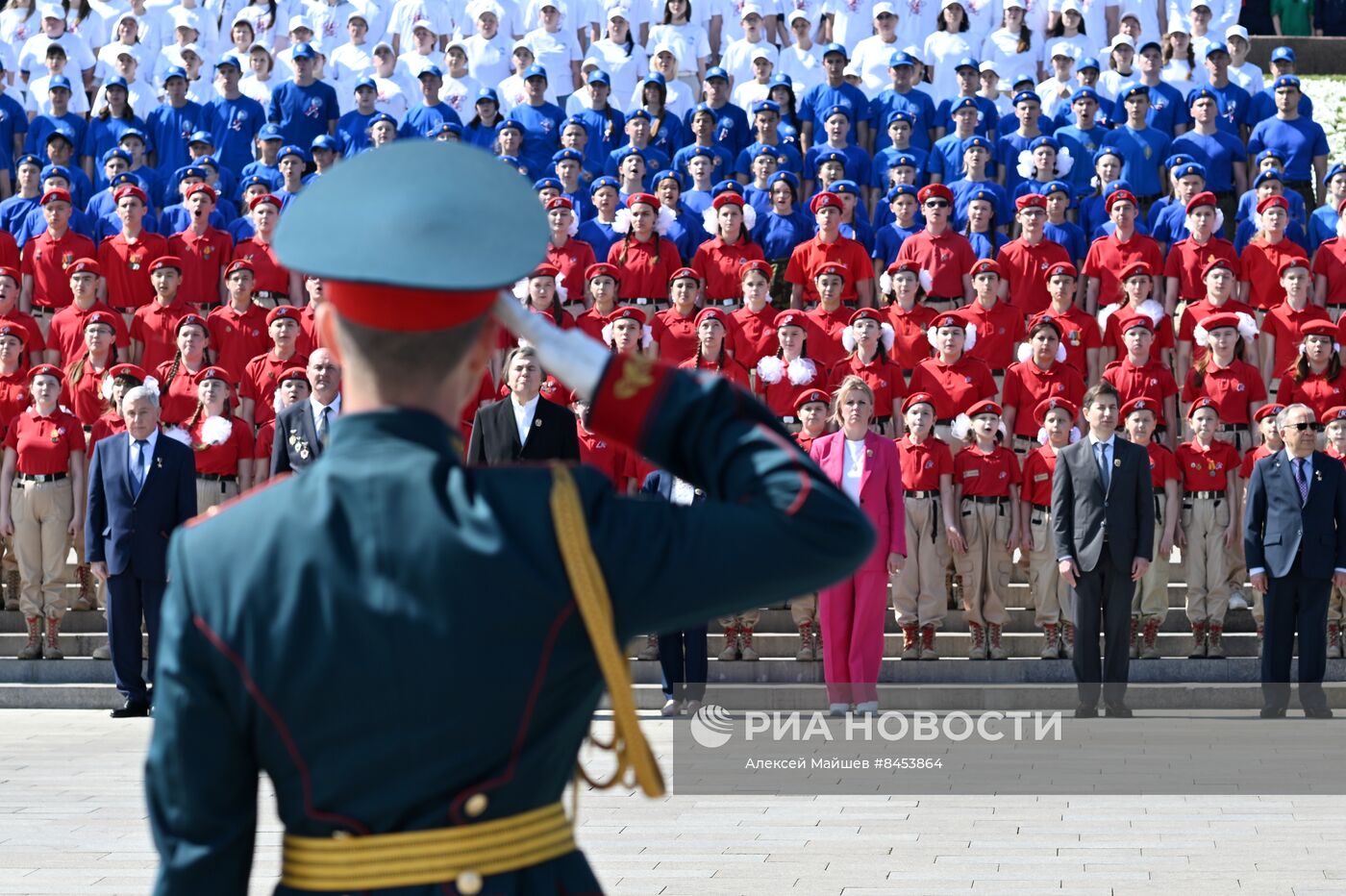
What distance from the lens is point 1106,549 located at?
456 inches

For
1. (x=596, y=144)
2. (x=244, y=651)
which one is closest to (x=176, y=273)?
(x=596, y=144)

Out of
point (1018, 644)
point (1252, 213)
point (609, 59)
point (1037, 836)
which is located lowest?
point (1018, 644)

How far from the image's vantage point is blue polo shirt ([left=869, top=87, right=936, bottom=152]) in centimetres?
1848

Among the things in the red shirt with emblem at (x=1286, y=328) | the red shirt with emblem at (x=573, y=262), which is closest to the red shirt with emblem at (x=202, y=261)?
the red shirt with emblem at (x=573, y=262)

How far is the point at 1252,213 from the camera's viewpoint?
1630 cm

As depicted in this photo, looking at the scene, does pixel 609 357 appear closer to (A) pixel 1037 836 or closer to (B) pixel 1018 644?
(A) pixel 1037 836

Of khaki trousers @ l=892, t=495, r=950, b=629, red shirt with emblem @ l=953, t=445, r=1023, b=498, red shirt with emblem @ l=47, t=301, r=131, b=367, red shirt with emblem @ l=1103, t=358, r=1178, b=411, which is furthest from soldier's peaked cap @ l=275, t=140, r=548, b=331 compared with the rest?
red shirt with emblem @ l=47, t=301, r=131, b=367

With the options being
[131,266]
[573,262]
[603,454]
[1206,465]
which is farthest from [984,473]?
[131,266]

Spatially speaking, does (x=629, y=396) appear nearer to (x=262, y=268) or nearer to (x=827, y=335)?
(x=827, y=335)

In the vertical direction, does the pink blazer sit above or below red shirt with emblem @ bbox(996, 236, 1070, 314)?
below

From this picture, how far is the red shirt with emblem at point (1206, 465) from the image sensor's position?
13.1m

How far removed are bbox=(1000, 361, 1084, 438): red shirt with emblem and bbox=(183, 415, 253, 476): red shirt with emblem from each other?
5466 mm

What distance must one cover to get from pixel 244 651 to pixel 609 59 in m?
18.3

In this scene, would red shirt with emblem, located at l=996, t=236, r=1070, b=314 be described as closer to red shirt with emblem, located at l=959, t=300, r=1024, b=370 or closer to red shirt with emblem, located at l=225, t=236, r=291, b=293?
red shirt with emblem, located at l=959, t=300, r=1024, b=370
